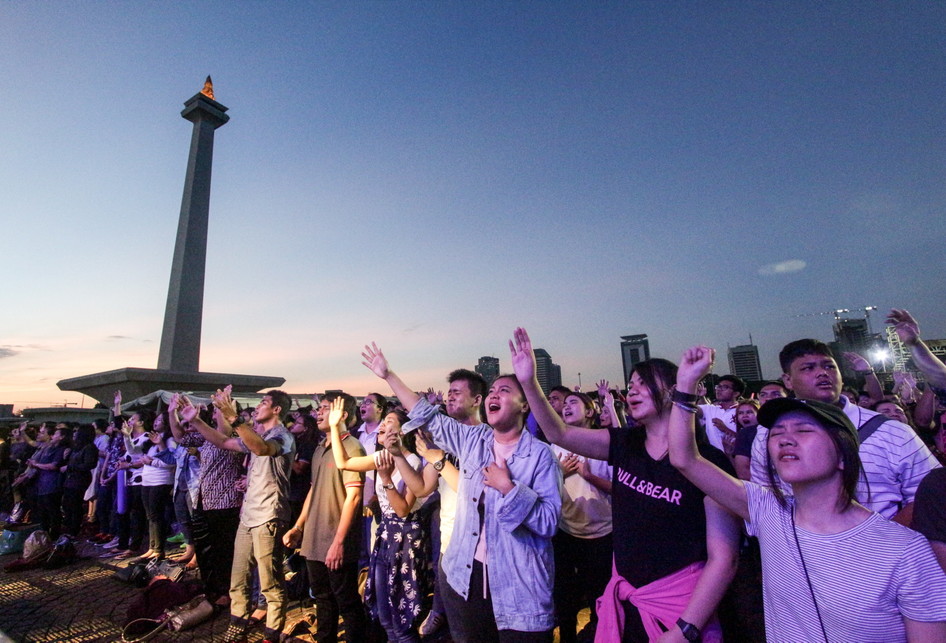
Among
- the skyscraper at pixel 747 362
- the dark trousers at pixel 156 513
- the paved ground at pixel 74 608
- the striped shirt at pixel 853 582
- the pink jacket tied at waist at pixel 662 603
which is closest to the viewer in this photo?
the striped shirt at pixel 853 582

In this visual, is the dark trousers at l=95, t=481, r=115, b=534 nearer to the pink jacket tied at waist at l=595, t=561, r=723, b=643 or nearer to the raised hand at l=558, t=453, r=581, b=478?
the raised hand at l=558, t=453, r=581, b=478

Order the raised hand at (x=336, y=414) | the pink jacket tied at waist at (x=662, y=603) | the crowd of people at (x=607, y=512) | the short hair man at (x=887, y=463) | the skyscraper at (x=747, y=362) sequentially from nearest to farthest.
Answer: the crowd of people at (x=607, y=512), the pink jacket tied at waist at (x=662, y=603), the short hair man at (x=887, y=463), the raised hand at (x=336, y=414), the skyscraper at (x=747, y=362)

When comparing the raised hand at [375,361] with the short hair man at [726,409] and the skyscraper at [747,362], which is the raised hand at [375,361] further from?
the skyscraper at [747,362]

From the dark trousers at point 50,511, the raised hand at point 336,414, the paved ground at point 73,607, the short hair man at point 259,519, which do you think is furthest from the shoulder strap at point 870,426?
the dark trousers at point 50,511

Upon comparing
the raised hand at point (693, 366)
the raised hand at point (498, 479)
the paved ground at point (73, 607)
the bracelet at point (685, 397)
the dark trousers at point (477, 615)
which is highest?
the raised hand at point (693, 366)

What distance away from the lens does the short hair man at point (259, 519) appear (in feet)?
13.0

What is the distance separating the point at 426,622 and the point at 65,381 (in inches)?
1472

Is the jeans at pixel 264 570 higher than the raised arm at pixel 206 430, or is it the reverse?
the raised arm at pixel 206 430

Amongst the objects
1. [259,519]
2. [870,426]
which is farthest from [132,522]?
[870,426]

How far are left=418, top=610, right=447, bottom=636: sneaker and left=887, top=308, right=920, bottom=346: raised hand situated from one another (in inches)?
157

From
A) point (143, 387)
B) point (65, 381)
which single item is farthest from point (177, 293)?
point (65, 381)

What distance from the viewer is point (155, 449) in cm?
671

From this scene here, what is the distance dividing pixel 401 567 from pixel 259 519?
1.52 metres

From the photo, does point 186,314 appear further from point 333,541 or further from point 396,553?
point 396,553
